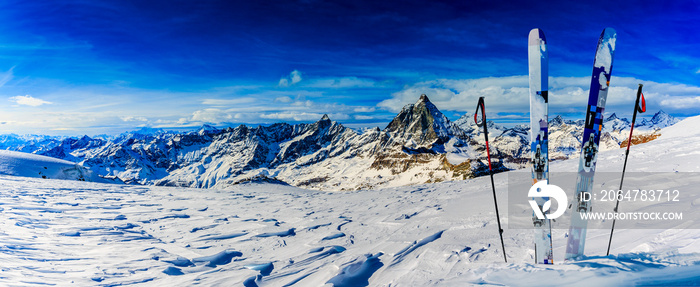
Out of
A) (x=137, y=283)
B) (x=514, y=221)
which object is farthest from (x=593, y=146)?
(x=137, y=283)

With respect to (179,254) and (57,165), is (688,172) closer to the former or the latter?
(179,254)

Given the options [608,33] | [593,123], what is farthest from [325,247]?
[608,33]

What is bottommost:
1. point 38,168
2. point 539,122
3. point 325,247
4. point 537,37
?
point 38,168

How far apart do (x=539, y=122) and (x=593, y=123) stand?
94cm

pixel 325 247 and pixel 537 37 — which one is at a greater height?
pixel 537 37

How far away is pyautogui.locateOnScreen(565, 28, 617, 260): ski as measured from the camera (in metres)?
5.40

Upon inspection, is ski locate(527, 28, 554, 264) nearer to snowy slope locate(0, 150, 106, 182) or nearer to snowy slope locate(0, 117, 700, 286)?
snowy slope locate(0, 117, 700, 286)

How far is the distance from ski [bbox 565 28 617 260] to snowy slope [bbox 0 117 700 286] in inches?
13.3

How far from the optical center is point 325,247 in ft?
24.1

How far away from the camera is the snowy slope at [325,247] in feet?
15.7

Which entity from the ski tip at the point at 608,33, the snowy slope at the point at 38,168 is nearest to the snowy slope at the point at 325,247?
the ski tip at the point at 608,33

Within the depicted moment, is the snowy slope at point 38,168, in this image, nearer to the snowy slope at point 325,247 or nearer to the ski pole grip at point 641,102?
the snowy slope at point 325,247

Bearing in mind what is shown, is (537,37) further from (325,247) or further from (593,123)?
(325,247)

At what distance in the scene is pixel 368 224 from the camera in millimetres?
9141
